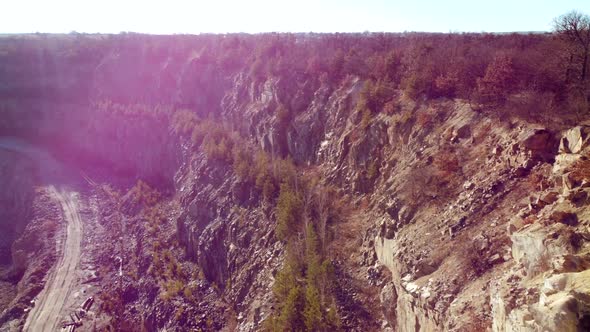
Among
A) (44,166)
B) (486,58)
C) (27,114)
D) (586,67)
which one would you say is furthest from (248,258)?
(27,114)

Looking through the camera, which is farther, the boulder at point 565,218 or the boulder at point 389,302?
the boulder at point 389,302

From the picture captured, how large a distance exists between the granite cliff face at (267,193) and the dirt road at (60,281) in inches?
40.0

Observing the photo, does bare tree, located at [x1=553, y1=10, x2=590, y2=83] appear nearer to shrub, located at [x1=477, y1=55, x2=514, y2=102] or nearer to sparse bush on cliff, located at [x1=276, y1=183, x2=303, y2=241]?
shrub, located at [x1=477, y1=55, x2=514, y2=102]

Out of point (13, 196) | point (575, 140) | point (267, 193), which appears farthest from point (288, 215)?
point (13, 196)

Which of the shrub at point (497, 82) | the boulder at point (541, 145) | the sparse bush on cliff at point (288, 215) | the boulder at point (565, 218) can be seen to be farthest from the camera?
the sparse bush on cliff at point (288, 215)

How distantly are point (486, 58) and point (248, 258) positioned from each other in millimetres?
18469

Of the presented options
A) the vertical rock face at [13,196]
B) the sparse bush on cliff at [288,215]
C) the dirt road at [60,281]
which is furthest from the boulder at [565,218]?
the vertical rock face at [13,196]

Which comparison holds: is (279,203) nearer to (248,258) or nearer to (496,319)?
(248,258)

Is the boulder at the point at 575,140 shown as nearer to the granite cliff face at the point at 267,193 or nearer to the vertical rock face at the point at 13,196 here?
the granite cliff face at the point at 267,193

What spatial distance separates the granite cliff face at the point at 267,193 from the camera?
1187 cm

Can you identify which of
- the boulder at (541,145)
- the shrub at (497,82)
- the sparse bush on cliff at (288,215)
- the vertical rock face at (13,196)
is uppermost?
the shrub at (497,82)

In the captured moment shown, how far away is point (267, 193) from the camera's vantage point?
28.1 meters

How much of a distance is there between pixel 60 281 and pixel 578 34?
125 feet

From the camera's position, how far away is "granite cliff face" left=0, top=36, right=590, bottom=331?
11867 millimetres
